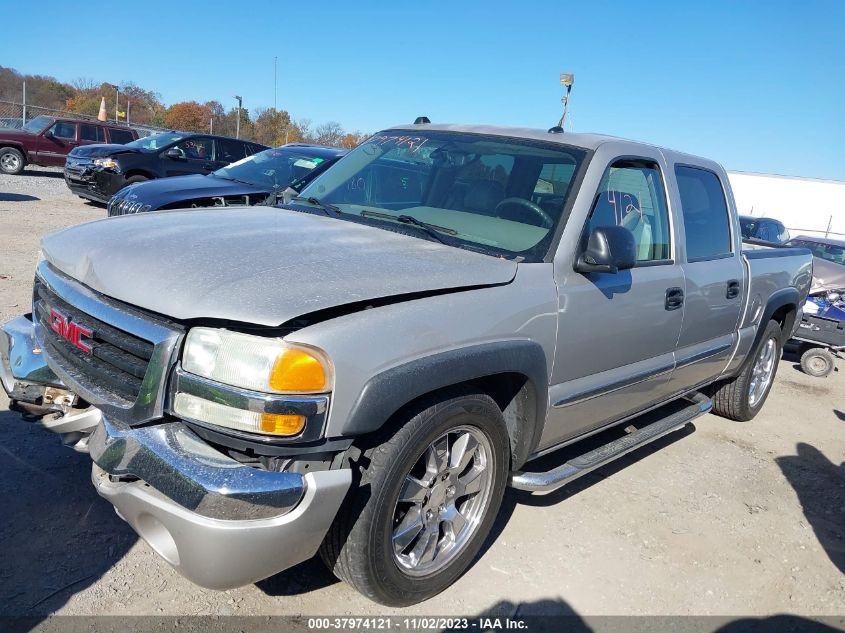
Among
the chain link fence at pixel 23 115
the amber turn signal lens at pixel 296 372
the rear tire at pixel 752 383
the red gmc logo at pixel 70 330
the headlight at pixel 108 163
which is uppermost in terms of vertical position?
the chain link fence at pixel 23 115

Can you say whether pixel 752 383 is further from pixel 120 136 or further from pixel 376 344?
pixel 120 136

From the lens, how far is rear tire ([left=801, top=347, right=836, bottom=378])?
8.00 meters

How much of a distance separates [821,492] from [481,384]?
3044 mm

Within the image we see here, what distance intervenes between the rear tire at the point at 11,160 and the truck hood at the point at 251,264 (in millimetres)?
18432

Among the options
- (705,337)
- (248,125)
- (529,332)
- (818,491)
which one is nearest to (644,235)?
(705,337)

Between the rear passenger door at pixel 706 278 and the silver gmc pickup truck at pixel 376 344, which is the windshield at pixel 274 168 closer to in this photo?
the silver gmc pickup truck at pixel 376 344

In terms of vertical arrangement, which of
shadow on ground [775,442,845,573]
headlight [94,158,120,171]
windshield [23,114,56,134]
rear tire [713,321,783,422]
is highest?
windshield [23,114,56,134]

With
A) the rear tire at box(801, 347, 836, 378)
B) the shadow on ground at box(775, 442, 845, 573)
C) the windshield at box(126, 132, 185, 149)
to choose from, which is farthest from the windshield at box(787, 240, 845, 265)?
the windshield at box(126, 132, 185, 149)

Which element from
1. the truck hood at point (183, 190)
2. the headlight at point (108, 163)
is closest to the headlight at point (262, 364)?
the truck hood at point (183, 190)

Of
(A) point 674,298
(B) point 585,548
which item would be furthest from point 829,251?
(B) point 585,548

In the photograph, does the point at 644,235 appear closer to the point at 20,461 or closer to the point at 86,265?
the point at 86,265

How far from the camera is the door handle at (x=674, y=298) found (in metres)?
3.77

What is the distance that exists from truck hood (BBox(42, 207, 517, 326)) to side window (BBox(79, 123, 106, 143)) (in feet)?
61.8

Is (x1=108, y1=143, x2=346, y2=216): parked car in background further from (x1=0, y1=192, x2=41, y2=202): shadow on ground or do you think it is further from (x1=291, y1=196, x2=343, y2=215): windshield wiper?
(x1=0, y1=192, x2=41, y2=202): shadow on ground
